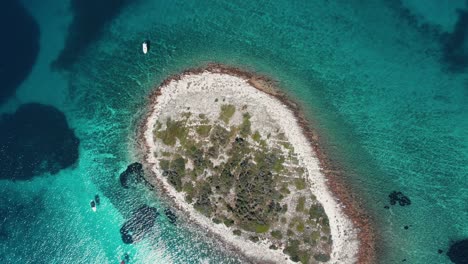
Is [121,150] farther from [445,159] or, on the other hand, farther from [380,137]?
[445,159]

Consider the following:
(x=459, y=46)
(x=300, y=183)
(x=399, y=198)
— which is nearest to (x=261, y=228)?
(x=300, y=183)

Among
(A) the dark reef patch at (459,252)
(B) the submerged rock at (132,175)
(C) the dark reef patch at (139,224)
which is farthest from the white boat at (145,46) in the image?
(A) the dark reef patch at (459,252)

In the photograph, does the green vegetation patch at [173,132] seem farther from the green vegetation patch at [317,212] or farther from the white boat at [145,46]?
the green vegetation patch at [317,212]

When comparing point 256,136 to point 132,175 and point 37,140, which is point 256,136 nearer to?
point 132,175

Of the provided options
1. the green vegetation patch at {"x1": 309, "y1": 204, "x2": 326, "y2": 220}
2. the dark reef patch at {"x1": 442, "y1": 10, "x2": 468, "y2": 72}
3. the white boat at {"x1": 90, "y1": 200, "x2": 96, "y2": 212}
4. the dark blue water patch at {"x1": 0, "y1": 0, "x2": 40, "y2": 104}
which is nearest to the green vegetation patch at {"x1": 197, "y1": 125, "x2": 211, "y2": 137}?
the green vegetation patch at {"x1": 309, "y1": 204, "x2": 326, "y2": 220}

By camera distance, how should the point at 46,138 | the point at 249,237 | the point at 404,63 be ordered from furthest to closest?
the point at 46,138
the point at 249,237
the point at 404,63

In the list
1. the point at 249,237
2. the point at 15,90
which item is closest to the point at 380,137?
the point at 249,237
